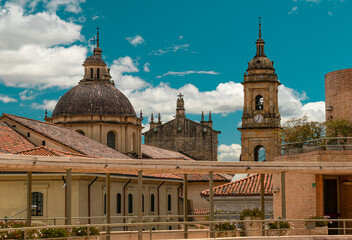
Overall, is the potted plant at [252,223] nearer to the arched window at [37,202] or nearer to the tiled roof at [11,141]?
the arched window at [37,202]

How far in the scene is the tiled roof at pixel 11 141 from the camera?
134 ft

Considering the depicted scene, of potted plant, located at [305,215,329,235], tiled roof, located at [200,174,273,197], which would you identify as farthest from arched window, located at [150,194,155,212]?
potted plant, located at [305,215,329,235]

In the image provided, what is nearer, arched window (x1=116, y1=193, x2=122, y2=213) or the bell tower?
arched window (x1=116, y1=193, x2=122, y2=213)

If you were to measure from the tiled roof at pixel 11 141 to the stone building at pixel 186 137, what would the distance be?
143ft

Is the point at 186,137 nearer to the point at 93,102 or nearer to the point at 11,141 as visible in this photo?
the point at 93,102

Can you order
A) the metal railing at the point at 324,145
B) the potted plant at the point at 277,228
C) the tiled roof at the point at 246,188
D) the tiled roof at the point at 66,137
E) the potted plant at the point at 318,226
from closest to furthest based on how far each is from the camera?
the potted plant at the point at 277,228 < the potted plant at the point at 318,226 < the metal railing at the point at 324,145 < the tiled roof at the point at 246,188 < the tiled roof at the point at 66,137

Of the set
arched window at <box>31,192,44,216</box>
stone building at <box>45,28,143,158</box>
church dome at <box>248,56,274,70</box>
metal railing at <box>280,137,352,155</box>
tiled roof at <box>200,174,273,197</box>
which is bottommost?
arched window at <box>31,192,44,216</box>

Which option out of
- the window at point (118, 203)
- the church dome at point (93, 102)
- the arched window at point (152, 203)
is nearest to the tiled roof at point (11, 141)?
the window at point (118, 203)

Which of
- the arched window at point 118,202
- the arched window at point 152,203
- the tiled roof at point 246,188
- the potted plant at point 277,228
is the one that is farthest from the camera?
the arched window at point 152,203

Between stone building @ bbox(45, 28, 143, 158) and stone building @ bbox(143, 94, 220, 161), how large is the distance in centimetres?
1949

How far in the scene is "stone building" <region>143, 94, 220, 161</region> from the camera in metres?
88.9

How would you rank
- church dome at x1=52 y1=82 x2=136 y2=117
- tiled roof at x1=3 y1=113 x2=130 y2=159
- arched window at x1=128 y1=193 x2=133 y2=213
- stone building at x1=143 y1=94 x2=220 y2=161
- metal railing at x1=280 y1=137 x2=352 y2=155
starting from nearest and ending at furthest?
metal railing at x1=280 y1=137 x2=352 y2=155 → arched window at x1=128 y1=193 x2=133 y2=213 → tiled roof at x1=3 y1=113 x2=130 y2=159 → church dome at x1=52 y1=82 x2=136 y2=117 → stone building at x1=143 y1=94 x2=220 y2=161

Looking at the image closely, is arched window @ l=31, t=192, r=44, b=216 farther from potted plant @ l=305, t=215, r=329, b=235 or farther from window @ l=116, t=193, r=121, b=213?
potted plant @ l=305, t=215, r=329, b=235

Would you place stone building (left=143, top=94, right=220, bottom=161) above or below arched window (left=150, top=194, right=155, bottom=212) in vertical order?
above
